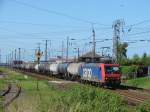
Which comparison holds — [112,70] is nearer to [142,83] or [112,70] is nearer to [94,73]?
[94,73]

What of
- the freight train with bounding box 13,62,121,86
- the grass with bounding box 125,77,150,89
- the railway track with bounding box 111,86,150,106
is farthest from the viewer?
the grass with bounding box 125,77,150,89

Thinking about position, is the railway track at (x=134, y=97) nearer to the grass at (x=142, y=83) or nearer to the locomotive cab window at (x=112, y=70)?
the locomotive cab window at (x=112, y=70)

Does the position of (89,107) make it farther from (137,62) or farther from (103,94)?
(137,62)

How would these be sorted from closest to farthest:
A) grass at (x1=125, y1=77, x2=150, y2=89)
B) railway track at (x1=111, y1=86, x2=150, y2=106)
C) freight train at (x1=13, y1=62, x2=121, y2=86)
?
railway track at (x1=111, y1=86, x2=150, y2=106), freight train at (x1=13, y1=62, x2=121, y2=86), grass at (x1=125, y1=77, x2=150, y2=89)

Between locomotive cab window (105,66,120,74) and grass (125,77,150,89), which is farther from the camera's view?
grass (125,77,150,89)

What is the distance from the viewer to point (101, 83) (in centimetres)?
5447

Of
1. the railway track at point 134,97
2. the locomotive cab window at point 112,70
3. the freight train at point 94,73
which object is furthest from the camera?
the locomotive cab window at point 112,70

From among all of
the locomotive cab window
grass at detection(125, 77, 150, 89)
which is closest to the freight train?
the locomotive cab window

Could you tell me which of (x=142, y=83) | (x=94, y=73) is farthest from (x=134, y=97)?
(x=142, y=83)

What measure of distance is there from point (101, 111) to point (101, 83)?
1488 inches

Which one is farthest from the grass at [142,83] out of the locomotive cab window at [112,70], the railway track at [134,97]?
the railway track at [134,97]

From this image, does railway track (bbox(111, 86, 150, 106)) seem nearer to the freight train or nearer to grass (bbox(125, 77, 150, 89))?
the freight train

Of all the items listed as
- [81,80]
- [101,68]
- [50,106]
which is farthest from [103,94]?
[81,80]

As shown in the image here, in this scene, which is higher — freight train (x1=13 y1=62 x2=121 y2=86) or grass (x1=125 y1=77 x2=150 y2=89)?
freight train (x1=13 y1=62 x2=121 y2=86)
